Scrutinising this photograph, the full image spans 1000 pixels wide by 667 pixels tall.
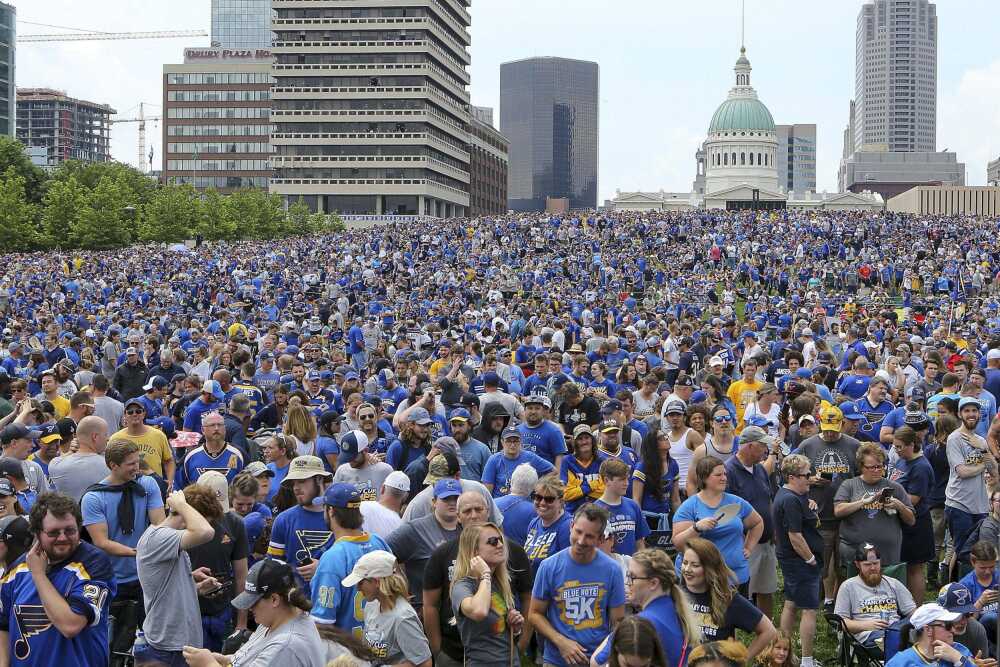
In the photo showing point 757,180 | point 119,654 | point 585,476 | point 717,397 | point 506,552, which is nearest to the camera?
point 506,552

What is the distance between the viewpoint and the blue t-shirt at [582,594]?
601 centimetres

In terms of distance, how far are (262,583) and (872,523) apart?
16.0ft

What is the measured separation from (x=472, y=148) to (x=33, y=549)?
13043cm

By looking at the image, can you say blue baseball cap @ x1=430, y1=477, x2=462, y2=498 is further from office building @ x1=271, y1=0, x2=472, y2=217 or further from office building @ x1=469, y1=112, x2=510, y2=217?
office building @ x1=469, y1=112, x2=510, y2=217

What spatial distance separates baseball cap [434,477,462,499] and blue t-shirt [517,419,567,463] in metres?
2.81

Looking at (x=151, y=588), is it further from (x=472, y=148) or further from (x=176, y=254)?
(x=472, y=148)

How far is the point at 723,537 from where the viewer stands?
727 cm

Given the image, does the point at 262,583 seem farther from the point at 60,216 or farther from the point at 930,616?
the point at 60,216

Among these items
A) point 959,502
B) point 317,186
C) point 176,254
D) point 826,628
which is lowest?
point 826,628

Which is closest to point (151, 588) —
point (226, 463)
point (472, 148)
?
point (226, 463)

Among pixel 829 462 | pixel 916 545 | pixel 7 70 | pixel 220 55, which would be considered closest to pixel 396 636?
pixel 829 462

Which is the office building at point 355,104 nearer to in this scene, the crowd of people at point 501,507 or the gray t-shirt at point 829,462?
the crowd of people at point 501,507

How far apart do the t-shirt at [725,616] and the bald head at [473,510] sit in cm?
115

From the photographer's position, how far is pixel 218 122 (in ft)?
450
